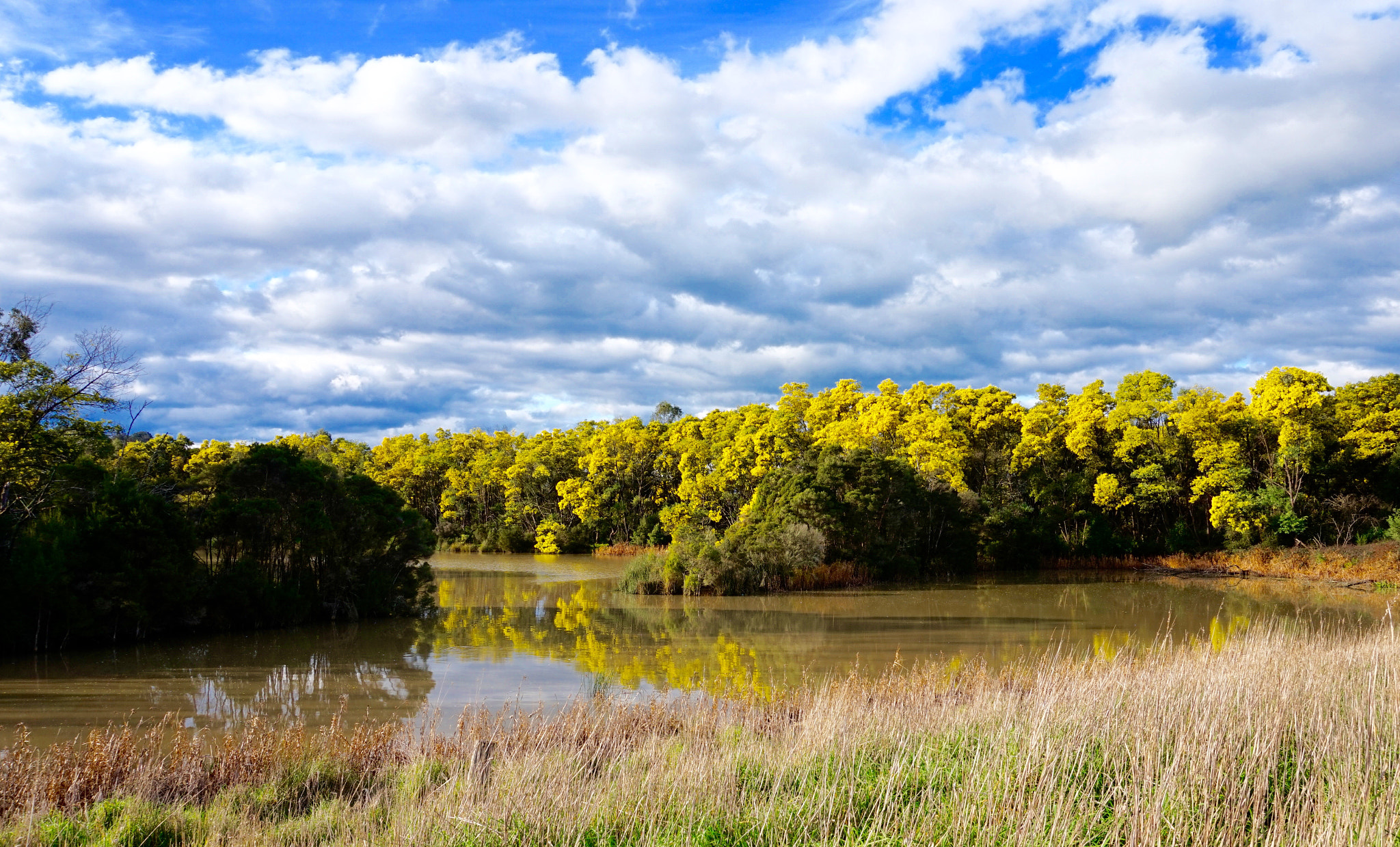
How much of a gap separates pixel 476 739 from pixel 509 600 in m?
18.1

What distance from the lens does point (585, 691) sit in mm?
11945

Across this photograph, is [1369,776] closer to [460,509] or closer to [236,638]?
[236,638]

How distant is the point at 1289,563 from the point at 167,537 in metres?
33.0

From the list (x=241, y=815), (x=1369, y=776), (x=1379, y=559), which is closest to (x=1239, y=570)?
(x=1379, y=559)

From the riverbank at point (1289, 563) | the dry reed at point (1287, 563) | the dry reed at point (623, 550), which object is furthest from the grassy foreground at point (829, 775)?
the dry reed at point (623, 550)

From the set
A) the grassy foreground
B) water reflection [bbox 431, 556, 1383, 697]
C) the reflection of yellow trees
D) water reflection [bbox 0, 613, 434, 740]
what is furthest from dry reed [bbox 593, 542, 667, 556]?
the grassy foreground

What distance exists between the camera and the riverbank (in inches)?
1012

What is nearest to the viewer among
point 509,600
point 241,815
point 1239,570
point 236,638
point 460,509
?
point 241,815

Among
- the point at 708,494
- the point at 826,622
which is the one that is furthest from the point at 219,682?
the point at 708,494

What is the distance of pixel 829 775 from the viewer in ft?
19.8

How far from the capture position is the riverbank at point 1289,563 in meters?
25.7

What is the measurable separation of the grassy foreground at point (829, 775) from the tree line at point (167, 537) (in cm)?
832

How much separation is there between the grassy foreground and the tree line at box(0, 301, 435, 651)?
8.32 m

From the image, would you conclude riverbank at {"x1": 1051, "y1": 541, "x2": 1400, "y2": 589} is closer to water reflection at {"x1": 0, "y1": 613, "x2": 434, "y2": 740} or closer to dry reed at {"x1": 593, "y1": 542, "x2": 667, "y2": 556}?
dry reed at {"x1": 593, "y1": 542, "x2": 667, "y2": 556}
